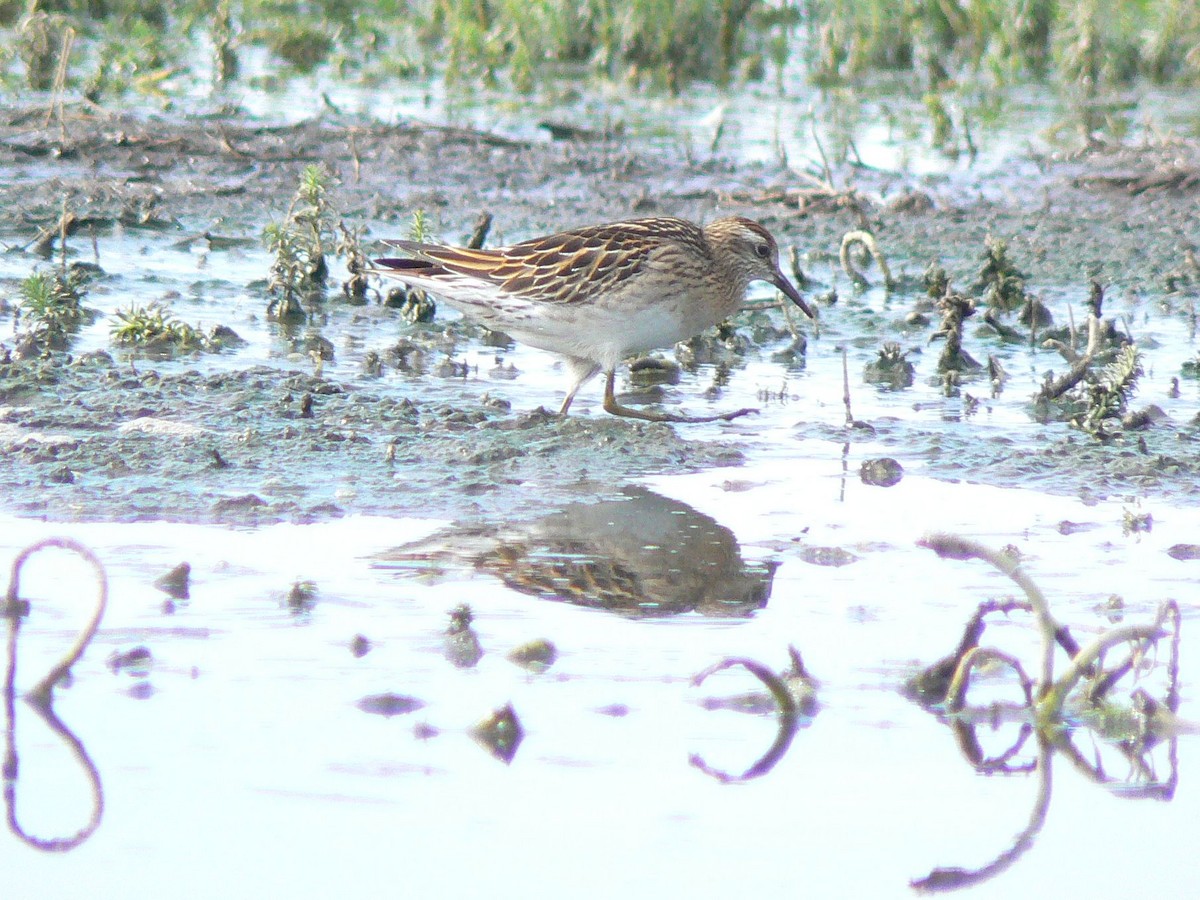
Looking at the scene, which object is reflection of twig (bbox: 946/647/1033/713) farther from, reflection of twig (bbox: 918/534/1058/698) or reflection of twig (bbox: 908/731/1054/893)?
reflection of twig (bbox: 908/731/1054/893)

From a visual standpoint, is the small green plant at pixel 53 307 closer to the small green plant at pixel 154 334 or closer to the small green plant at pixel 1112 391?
the small green plant at pixel 154 334

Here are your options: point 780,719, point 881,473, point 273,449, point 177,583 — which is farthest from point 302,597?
point 881,473

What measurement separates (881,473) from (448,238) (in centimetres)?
443

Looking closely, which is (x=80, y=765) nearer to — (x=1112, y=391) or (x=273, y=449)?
(x=273, y=449)

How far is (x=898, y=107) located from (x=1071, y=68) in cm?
154

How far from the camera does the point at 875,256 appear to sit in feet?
32.0

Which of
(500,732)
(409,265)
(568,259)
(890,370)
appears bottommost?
(500,732)

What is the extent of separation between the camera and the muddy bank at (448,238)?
633 centimetres

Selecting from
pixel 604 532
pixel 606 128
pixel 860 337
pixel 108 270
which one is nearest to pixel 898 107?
pixel 606 128

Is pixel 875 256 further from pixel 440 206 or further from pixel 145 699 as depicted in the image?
pixel 145 699

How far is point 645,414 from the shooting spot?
7.44 meters

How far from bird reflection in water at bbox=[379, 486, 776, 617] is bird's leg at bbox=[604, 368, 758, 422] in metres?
1.24

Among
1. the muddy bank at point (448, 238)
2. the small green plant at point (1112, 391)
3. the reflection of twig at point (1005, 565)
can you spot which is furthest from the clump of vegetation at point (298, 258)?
the reflection of twig at point (1005, 565)

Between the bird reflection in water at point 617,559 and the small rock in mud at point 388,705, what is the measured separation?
0.87 m
